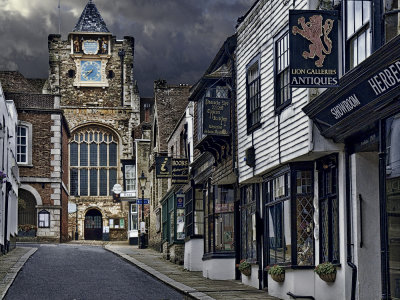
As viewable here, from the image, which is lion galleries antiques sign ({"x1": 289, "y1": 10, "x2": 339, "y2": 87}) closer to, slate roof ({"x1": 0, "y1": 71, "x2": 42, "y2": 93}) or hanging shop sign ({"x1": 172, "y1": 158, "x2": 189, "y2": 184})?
hanging shop sign ({"x1": 172, "y1": 158, "x2": 189, "y2": 184})

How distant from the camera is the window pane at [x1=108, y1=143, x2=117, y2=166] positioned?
77.0 meters

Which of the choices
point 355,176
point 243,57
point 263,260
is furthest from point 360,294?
point 243,57

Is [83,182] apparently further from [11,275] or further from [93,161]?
[11,275]

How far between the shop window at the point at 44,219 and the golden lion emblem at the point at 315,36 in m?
45.4

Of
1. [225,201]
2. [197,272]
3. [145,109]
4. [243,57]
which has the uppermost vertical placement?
[145,109]

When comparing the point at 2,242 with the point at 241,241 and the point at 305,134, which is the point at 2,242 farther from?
the point at 305,134

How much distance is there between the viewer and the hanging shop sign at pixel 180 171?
32.6 meters

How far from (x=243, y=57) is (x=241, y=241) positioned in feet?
17.2

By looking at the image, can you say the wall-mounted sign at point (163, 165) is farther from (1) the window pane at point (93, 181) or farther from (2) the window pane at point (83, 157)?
(1) the window pane at point (93, 181)

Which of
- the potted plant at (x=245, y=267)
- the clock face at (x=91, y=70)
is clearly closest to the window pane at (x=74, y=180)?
the clock face at (x=91, y=70)

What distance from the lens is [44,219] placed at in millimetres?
58906

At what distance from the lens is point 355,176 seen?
52.9ft

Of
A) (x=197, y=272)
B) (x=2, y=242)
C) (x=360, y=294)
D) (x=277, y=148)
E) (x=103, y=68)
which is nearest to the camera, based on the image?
(x=360, y=294)

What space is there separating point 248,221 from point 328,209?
21.2ft
